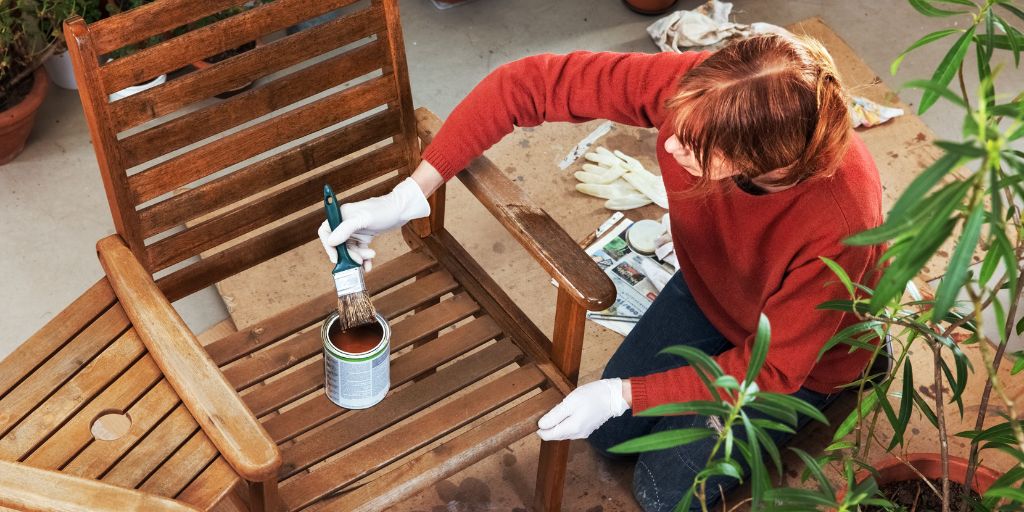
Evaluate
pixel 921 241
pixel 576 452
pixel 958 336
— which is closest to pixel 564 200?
pixel 576 452

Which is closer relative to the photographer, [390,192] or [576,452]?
[390,192]

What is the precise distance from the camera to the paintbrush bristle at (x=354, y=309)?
1610 millimetres

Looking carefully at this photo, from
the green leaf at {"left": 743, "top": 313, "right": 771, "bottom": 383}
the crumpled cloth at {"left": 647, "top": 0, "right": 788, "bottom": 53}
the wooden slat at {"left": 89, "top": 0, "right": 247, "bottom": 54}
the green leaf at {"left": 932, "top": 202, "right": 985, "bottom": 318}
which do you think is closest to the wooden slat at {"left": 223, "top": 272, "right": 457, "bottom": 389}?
the wooden slat at {"left": 89, "top": 0, "right": 247, "bottom": 54}

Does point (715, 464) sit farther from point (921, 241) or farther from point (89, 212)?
point (89, 212)

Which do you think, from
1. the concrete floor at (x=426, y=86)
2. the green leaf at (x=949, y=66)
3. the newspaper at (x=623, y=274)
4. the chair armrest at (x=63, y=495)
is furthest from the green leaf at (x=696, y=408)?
the concrete floor at (x=426, y=86)

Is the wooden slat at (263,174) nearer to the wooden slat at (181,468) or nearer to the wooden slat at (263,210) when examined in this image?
the wooden slat at (263,210)

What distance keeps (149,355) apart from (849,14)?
2.54 metres

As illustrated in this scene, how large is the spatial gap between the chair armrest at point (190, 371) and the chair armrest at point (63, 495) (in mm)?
102

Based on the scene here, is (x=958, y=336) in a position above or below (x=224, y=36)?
below

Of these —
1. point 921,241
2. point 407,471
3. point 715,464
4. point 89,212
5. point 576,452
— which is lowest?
point 576,452

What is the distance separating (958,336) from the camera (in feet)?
7.95

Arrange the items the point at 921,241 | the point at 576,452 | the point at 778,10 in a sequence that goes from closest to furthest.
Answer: the point at 921,241
the point at 576,452
the point at 778,10

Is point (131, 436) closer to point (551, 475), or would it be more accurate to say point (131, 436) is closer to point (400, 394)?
point (400, 394)

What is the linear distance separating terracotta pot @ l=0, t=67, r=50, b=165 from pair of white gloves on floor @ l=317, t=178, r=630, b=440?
50.4 inches
